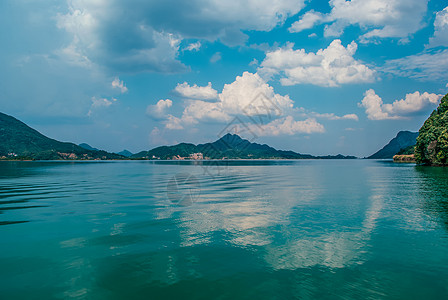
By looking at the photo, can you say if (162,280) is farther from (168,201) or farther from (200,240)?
(168,201)

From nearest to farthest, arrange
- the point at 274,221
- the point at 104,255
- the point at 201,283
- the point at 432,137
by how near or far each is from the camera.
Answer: the point at 201,283
the point at 104,255
the point at 274,221
the point at 432,137

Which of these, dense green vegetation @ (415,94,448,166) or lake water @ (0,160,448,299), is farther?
dense green vegetation @ (415,94,448,166)

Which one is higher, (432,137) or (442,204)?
(432,137)

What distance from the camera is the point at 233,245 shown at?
16.9 metres

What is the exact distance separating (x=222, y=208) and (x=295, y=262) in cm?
1528

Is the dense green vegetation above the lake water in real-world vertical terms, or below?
above

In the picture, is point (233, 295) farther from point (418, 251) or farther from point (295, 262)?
point (418, 251)

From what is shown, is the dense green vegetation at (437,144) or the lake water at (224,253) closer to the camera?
the lake water at (224,253)

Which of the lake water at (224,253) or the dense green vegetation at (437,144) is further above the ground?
the dense green vegetation at (437,144)

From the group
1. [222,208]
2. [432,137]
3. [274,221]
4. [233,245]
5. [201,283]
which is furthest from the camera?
[432,137]

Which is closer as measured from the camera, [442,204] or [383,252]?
[383,252]

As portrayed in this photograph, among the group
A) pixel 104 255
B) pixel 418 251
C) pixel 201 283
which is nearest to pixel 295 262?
pixel 201 283

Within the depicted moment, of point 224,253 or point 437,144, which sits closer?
point 224,253

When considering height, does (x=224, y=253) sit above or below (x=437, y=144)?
below
